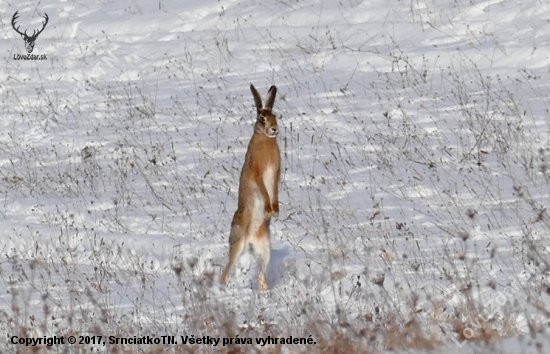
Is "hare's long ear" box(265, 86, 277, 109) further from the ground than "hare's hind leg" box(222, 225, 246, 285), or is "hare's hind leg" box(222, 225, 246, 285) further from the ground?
"hare's long ear" box(265, 86, 277, 109)

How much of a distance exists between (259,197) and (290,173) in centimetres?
298

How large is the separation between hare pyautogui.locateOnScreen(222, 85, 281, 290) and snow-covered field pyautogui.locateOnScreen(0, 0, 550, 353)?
0.94ft

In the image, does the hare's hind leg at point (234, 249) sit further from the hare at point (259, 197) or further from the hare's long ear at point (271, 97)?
the hare's long ear at point (271, 97)

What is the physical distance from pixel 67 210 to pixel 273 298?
3.88 m

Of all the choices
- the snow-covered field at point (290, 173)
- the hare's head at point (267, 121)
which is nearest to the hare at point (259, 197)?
the hare's head at point (267, 121)

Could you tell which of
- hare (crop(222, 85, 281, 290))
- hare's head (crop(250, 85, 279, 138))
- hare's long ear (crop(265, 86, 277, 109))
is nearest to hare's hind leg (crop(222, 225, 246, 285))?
hare (crop(222, 85, 281, 290))

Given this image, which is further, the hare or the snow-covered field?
the hare

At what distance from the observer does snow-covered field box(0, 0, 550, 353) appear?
613cm

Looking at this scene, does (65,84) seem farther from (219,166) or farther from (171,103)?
(219,166)

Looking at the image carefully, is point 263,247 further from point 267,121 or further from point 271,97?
point 271,97

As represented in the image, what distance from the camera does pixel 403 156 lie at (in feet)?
36.2

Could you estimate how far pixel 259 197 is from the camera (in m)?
8.06

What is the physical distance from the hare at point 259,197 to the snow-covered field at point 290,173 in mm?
A: 285

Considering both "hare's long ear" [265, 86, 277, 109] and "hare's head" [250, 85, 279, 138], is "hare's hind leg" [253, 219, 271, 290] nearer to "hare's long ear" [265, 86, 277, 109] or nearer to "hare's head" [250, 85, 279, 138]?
"hare's head" [250, 85, 279, 138]
